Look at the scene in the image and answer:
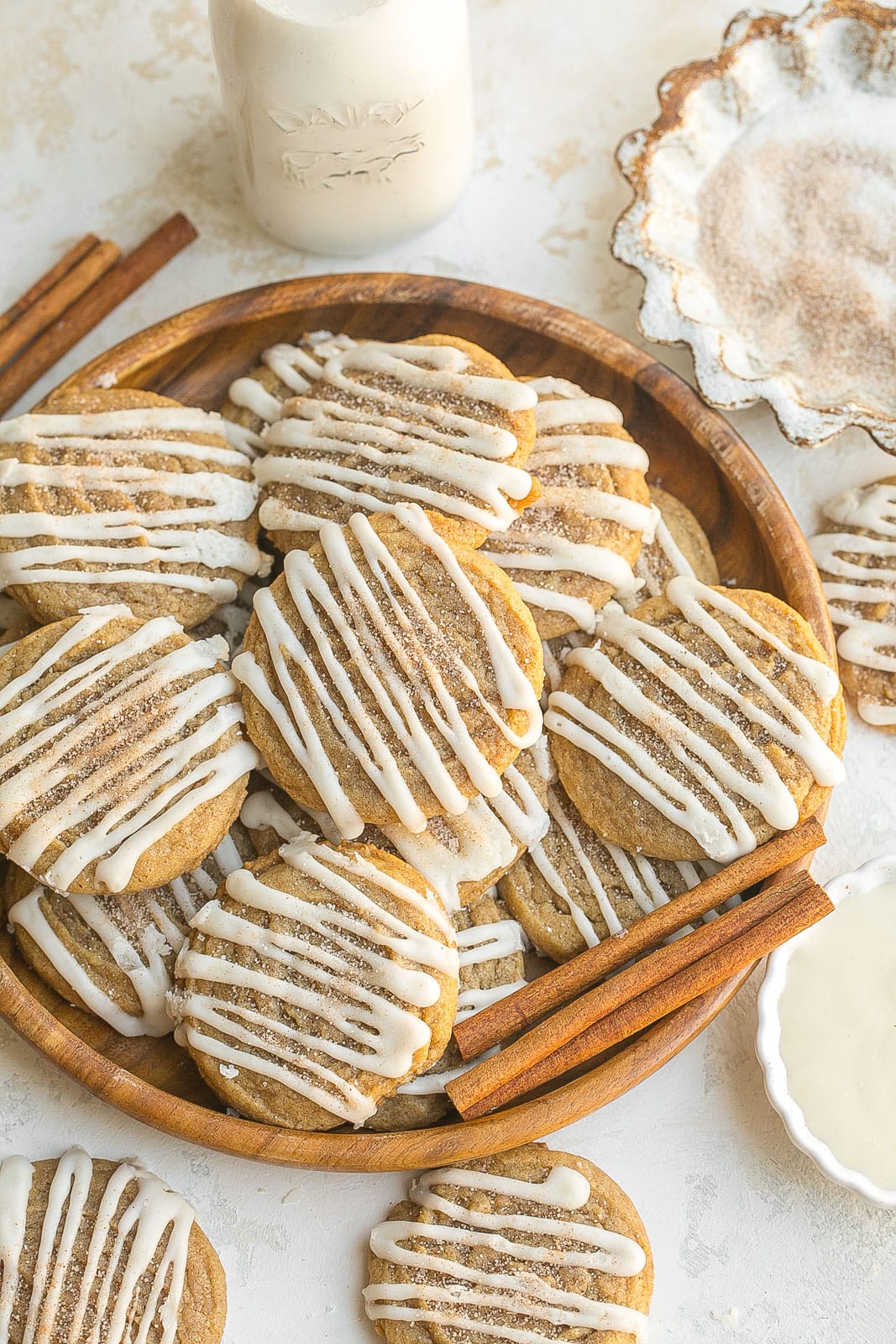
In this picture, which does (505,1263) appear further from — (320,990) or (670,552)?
(670,552)

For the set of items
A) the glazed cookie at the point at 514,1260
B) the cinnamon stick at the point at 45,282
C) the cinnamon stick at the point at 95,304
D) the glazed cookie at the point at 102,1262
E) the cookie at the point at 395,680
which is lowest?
the glazed cookie at the point at 514,1260

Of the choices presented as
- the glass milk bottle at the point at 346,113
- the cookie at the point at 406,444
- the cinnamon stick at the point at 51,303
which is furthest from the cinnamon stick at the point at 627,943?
the cinnamon stick at the point at 51,303

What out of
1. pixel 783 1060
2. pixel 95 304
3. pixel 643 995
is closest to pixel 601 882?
pixel 643 995

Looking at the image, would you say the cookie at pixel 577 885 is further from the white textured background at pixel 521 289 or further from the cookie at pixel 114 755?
the cookie at pixel 114 755

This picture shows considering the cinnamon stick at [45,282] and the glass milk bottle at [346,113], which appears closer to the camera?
the glass milk bottle at [346,113]

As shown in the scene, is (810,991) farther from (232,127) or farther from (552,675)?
(232,127)

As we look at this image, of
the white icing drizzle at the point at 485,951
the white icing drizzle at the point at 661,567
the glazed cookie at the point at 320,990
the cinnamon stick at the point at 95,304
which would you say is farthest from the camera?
the cinnamon stick at the point at 95,304

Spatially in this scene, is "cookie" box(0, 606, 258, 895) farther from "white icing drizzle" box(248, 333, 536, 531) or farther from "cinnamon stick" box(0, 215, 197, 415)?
"cinnamon stick" box(0, 215, 197, 415)
